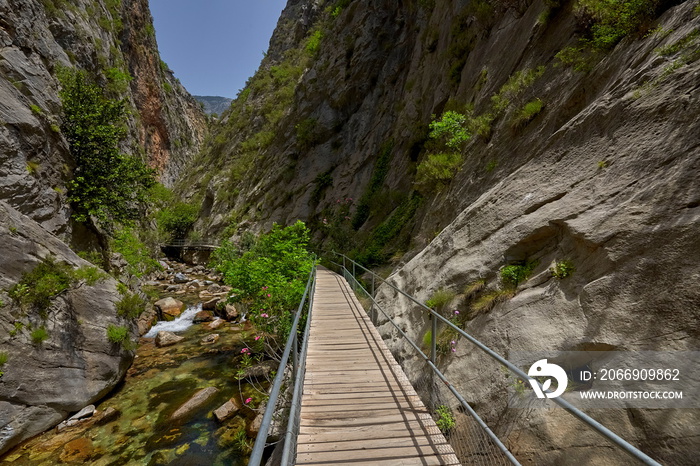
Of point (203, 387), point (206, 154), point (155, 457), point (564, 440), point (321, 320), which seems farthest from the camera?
point (206, 154)

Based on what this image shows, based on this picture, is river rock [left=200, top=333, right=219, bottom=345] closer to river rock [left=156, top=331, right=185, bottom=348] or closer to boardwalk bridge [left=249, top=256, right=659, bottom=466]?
river rock [left=156, top=331, right=185, bottom=348]

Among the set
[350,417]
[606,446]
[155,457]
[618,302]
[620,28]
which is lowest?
[155,457]

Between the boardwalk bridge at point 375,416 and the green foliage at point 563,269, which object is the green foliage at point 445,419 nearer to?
the boardwalk bridge at point 375,416

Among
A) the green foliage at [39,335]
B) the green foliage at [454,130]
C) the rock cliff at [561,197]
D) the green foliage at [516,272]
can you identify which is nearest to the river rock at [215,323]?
the green foliage at [39,335]

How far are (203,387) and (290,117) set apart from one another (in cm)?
2796

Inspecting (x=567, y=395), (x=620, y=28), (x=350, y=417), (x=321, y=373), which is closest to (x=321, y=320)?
(x=321, y=373)

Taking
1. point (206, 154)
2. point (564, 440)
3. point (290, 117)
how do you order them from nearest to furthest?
1. point (564, 440)
2. point (290, 117)
3. point (206, 154)

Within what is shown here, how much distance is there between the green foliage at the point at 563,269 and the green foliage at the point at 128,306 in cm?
1123

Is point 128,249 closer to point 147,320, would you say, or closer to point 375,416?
point 147,320

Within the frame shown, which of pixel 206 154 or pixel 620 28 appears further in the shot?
pixel 206 154

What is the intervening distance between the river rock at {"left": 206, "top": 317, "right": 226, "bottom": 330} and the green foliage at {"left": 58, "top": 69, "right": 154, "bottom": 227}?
609cm

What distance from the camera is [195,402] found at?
8.20m

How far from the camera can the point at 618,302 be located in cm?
317

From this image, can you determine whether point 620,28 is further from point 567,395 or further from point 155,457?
point 155,457
